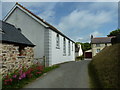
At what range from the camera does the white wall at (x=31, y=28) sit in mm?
12586

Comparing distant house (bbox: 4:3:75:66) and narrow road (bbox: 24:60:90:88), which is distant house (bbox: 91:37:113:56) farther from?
→ narrow road (bbox: 24:60:90:88)

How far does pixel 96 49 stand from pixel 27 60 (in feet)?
123

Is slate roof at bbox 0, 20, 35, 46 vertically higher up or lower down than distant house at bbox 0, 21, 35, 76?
higher up

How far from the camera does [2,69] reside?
23.1 ft

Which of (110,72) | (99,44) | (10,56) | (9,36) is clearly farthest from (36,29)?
(99,44)

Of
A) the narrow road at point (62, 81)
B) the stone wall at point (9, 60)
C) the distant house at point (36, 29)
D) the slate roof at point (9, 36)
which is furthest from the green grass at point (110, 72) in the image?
the distant house at point (36, 29)

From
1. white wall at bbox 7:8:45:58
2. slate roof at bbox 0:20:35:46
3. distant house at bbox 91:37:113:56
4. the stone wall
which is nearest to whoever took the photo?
the stone wall

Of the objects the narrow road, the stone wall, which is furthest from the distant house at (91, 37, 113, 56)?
the stone wall

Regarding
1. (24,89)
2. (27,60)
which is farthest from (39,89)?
(27,60)

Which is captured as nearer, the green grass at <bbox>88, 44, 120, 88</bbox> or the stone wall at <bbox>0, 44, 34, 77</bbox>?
the green grass at <bbox>88, 44, 120, 88</bbox>

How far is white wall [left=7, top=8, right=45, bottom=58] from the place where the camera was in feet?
41.3

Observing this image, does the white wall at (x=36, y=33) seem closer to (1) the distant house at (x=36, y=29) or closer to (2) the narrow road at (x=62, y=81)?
(1) the distant house at (x=36, y=29)

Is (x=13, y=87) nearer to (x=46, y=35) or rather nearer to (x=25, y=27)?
(x=46, y=35)

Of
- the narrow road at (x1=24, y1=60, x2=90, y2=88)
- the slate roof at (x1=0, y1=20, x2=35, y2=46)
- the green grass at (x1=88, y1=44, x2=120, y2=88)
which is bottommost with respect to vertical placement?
the narrow road at (x1=24, y1=60, x2=90, y2=88)
